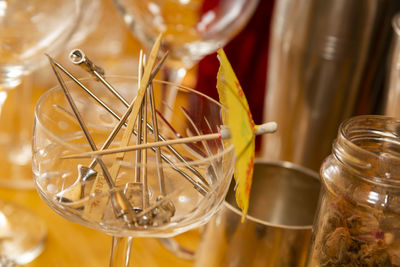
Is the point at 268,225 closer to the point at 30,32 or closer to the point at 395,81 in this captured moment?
the point at 395,81

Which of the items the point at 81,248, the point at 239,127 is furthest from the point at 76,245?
the point at 239,127

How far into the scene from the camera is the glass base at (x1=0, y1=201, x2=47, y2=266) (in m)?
0.42

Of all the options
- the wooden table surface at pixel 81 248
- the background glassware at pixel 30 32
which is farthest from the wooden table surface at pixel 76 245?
the background glassware at pixel 30 32

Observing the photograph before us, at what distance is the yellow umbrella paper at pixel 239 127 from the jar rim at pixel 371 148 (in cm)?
5

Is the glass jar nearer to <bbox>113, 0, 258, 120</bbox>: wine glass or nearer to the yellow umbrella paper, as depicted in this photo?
the yellow umbrella paper

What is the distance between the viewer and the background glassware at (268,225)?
0.33m

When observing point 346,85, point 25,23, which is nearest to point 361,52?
point 346,85

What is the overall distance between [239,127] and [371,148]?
9 cm

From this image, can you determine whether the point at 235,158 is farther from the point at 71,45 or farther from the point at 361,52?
the point at 71,45

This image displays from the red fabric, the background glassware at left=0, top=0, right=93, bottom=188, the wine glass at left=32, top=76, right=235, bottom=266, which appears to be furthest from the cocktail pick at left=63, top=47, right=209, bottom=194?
the red fabric

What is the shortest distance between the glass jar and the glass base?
0.24 m

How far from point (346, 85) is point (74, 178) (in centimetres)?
27

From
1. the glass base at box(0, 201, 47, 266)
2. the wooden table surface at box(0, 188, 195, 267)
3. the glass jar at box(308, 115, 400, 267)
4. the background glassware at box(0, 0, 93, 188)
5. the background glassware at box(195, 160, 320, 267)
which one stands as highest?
the background glassware at box(0, 0, 93, 188)

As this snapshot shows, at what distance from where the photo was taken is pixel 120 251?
31 cm
